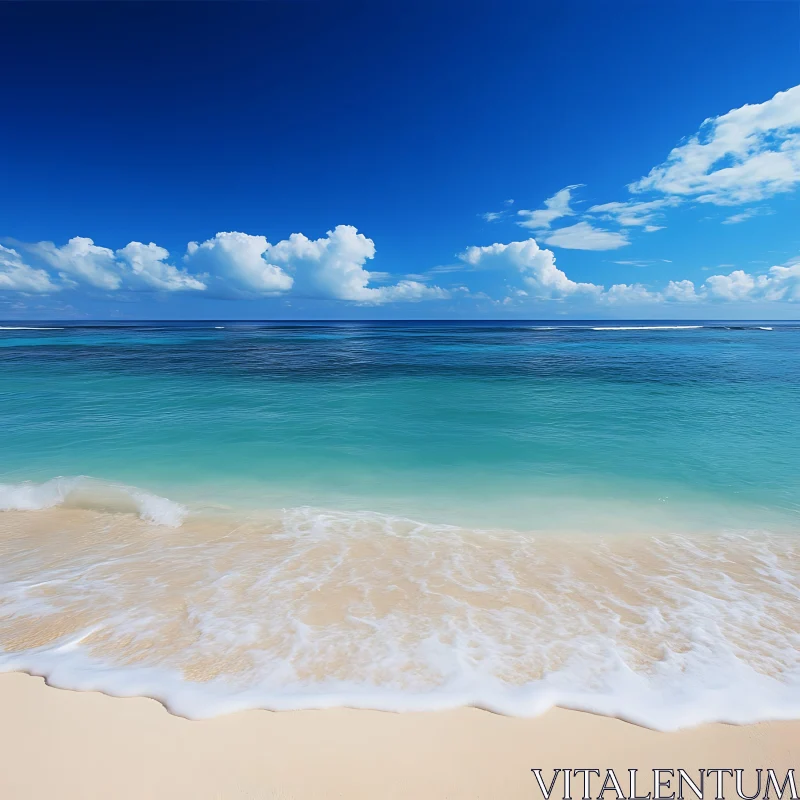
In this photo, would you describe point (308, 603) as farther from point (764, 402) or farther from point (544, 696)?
point (764, 402)

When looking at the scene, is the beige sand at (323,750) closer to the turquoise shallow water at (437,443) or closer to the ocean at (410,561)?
the ocean at (410,561)

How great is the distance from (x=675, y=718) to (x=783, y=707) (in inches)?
36.8

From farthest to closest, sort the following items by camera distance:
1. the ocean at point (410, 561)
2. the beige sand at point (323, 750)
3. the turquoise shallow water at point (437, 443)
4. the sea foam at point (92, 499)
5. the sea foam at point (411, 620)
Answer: the turquoise shallow water at point (437, 443) → the sea foam at point (92, 499) → the ocean at point (410, 561) → the sea foam at point (411, 620) → the beige sand at point (323, 750)

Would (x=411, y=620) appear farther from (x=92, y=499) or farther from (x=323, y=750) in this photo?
(x=92, y=499)

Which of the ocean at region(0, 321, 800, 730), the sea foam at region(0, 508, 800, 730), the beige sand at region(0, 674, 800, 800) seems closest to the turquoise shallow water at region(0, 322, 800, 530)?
the ocean at region(0, 321, 800, 730)

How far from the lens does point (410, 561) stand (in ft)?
19.0

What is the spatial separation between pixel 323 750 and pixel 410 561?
2860mm

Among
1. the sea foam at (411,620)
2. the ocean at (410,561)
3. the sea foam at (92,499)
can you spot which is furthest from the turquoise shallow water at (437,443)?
the sea foam at (411,620)

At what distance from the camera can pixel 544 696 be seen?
3480 millimetres

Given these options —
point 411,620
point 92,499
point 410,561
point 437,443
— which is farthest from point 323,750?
point 437,443

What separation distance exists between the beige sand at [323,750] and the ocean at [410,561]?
150 mm

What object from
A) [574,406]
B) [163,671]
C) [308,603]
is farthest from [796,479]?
[163,671]

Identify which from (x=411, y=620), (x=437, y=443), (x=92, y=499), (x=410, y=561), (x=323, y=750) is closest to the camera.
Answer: (x=323, y=750)

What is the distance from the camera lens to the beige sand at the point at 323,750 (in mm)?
2803
